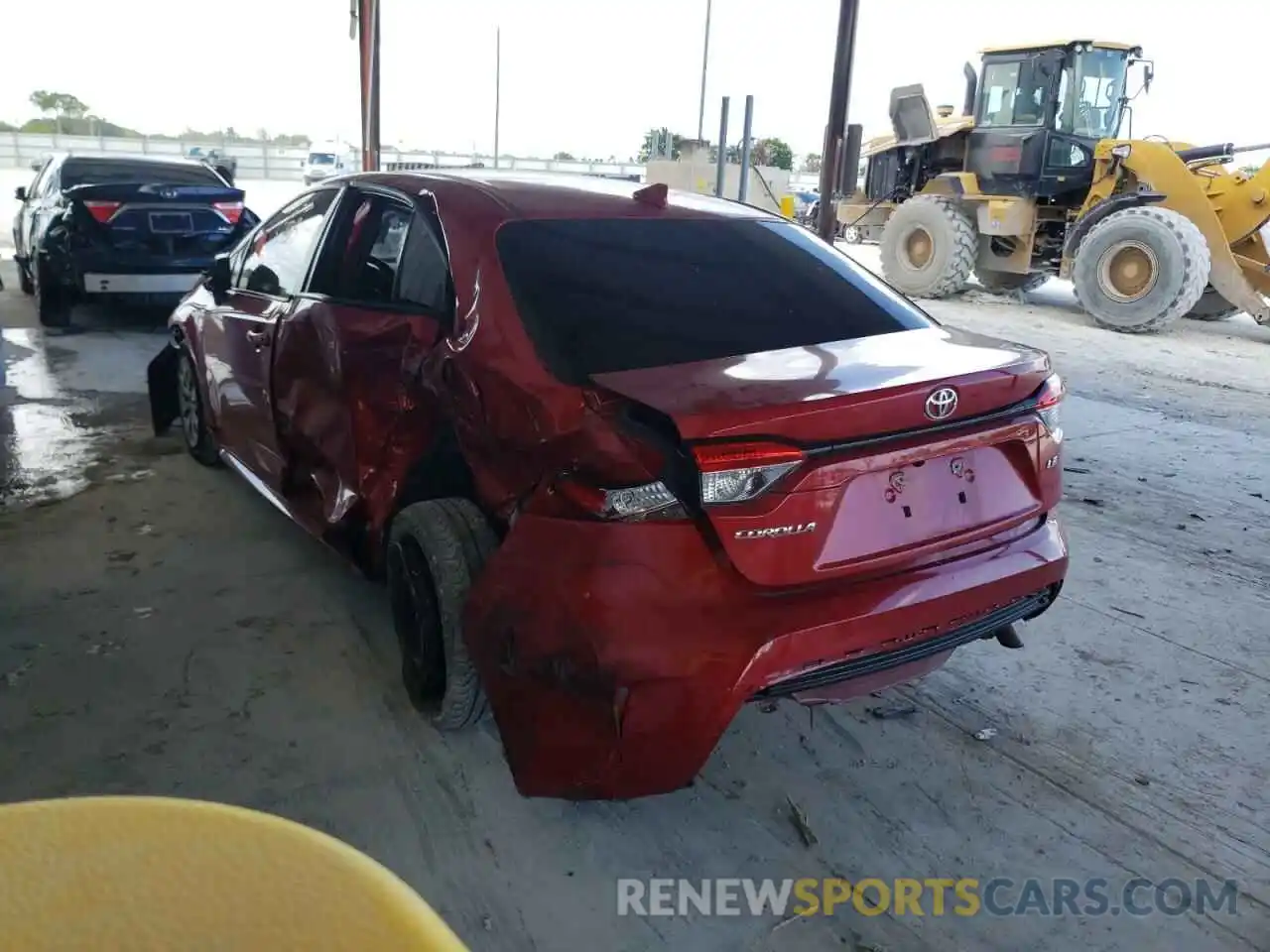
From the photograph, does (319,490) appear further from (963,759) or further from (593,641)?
(963,759)

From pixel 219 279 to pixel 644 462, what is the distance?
10.3 feet

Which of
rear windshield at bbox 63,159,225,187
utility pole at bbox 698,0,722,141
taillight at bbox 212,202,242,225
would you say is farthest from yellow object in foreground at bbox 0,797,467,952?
utility pole at bbox 698,0,722,141

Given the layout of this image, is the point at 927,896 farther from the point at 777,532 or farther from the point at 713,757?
the point at 777,532

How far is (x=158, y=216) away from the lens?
8.59 metres

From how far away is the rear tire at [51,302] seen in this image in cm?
888

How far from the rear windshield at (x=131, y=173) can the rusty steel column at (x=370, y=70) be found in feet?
14.6

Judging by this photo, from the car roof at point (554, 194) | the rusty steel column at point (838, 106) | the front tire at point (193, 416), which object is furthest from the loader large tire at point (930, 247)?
the car roof at point (554, 194)

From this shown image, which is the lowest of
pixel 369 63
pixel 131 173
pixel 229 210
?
pixel 229 210

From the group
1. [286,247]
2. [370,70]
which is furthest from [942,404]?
[370,70]

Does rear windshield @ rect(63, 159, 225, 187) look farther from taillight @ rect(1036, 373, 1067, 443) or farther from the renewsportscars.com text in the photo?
A: the renewsportscars.com text

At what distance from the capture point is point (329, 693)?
316 centimetres

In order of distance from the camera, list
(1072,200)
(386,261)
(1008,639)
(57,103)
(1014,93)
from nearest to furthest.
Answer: (1008,639) → (386,261) → (1014,93) → (1072,200) → (57,103)

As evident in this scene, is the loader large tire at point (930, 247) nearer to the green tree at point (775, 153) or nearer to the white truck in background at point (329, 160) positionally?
the green tree at point (775, 153)

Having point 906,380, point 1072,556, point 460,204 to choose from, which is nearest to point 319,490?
point 460,204
